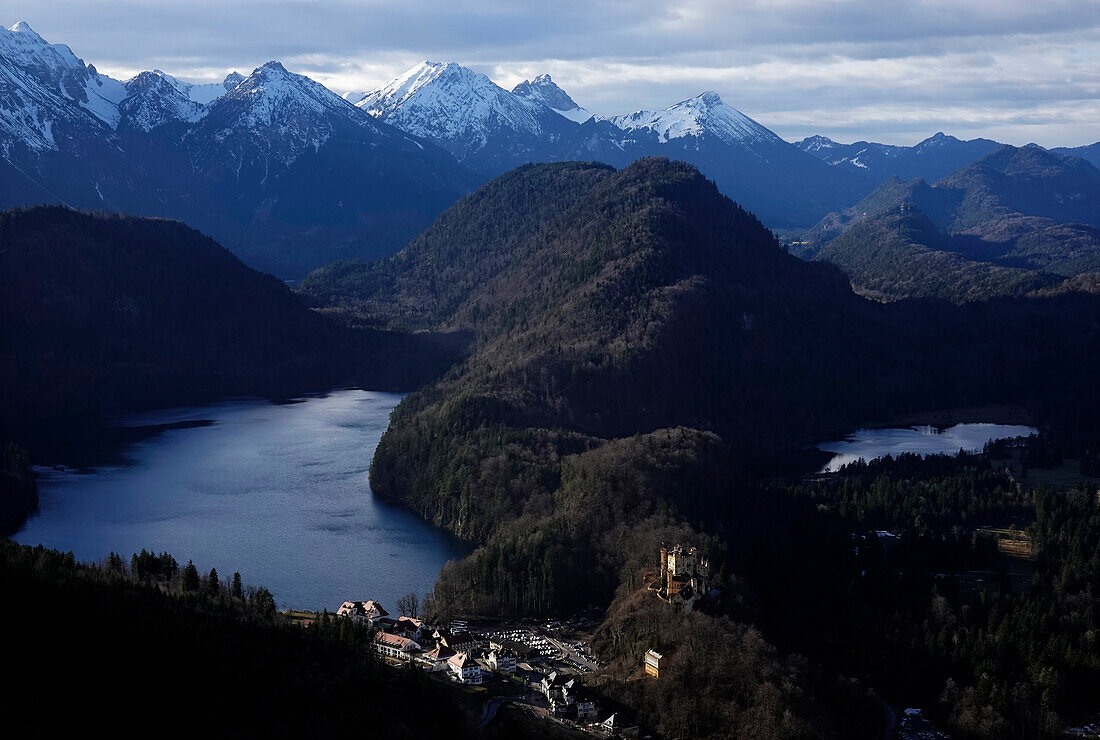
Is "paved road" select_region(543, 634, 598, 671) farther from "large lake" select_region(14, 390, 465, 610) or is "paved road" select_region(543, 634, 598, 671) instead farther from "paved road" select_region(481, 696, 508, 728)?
"large lake" select_region(14, 390, 465, 610)

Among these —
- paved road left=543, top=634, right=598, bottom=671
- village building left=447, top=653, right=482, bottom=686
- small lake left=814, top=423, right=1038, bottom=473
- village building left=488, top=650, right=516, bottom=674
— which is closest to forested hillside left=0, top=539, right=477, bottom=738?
village building left=447, top=653, right=482, bottom=686

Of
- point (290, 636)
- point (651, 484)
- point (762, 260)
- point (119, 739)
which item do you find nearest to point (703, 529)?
point (651, 484)

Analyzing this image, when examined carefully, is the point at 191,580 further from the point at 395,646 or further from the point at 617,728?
the point at 617,728

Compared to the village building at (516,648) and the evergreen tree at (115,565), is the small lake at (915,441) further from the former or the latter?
the evergreen tree at (115,565)

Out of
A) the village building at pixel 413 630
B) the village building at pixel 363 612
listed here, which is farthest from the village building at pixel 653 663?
the village building at pixel 363 612

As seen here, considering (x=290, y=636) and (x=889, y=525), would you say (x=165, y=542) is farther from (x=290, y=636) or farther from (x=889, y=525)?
(x=889, y=525)

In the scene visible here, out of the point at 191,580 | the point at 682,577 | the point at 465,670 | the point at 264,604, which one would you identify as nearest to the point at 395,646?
the point at 465,670
